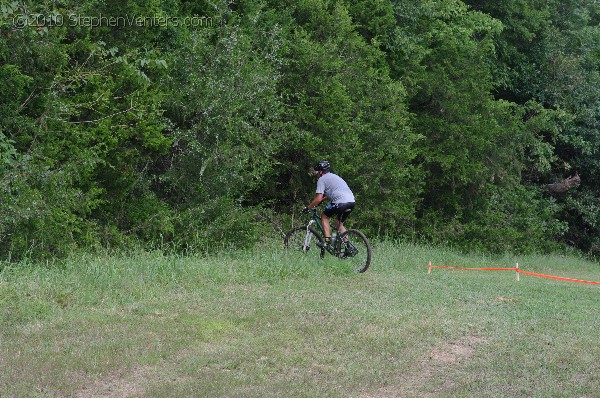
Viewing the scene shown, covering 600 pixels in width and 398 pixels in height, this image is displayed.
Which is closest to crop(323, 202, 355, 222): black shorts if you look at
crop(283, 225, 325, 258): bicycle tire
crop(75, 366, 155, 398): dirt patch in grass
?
crop(283, 225, 325, 258): bicycle tire

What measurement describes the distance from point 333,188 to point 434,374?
7.12 m

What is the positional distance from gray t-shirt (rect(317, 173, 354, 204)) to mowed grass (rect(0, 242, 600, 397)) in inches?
82.1

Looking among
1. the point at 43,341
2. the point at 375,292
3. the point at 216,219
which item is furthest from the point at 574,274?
the point at 43,341

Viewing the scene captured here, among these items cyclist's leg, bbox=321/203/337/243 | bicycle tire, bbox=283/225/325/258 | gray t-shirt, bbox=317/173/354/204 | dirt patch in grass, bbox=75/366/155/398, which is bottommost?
dirt patch in grass, bbox=75/366/155/398

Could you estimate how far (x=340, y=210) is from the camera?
1484cm

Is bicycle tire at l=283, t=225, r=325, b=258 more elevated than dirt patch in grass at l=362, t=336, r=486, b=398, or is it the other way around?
bicycle tire at l=283, t=225, r=325, b=258

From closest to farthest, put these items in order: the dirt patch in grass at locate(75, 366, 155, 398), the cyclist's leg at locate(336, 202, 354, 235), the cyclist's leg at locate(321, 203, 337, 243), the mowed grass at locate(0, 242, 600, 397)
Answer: the dirt patch in grass at locate(75, 366, 155, 398), the mowed grass at locate(0, 242, 600, 397), the cyclist's leg at locate(336, 202, 354, 235), the cyclist's leg at locate(321, 203, 337, 243)

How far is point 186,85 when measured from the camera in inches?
699

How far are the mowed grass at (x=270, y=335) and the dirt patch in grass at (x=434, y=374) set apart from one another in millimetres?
20

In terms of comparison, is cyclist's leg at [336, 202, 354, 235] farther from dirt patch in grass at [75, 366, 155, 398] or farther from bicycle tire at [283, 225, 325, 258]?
dirt patch in grass at [75, 366, 155, 398]

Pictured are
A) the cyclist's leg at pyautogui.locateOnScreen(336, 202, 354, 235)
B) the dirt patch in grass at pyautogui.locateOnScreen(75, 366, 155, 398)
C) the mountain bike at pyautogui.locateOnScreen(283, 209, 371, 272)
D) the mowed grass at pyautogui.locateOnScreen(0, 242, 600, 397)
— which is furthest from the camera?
the cyclist's leg at pyautogui.locateOnScreen(336, 202, 354, 235)

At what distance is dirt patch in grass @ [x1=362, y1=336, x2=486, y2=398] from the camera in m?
7.60

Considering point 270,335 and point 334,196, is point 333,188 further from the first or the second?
point 270,335

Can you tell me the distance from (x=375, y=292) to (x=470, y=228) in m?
14.9
